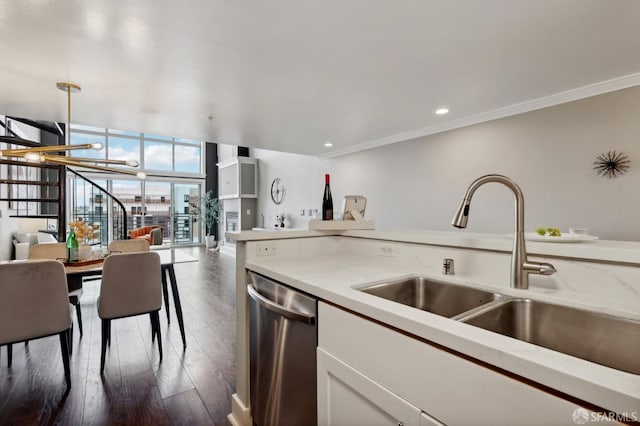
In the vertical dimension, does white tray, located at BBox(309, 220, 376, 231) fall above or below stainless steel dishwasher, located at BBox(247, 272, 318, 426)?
above

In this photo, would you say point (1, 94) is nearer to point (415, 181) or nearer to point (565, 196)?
point (415, 181)

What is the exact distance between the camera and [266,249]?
1706 mm

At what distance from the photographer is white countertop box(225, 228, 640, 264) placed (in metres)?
1.01

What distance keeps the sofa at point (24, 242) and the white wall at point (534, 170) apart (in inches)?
228

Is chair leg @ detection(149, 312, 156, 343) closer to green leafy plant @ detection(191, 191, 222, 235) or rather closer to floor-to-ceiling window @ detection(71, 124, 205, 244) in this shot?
green leafy plant @ detection(191, 191, 222, 235)

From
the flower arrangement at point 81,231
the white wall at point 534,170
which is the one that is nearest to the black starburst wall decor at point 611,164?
the white wall at point 534,170

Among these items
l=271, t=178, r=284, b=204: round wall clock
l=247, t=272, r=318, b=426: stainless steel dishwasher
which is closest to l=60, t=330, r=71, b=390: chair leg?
l=247, t=272, r=318, b=426: stainless steel dishwasher

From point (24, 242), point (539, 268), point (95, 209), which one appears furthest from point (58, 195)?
point (539, 268)

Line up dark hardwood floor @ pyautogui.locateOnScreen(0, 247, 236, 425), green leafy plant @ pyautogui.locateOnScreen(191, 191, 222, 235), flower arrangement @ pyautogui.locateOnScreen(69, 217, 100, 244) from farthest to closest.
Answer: green leafy plant @ pyautogui.locateOnScreen(191, 191, 222, 235) → flower arrangement @ pyautogui.locateOnScreen(69, 217, 100, 244) → dark hardwood floor @ pyautogui.locateOnScreen(0, 247, 236, 425)

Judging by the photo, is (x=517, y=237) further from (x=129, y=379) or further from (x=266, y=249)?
(x=129, y=379)

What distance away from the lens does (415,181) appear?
4.66 meters

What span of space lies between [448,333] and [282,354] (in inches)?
32.6

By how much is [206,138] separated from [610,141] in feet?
17.0

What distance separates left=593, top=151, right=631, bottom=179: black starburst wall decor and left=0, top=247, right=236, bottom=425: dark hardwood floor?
3865mm
